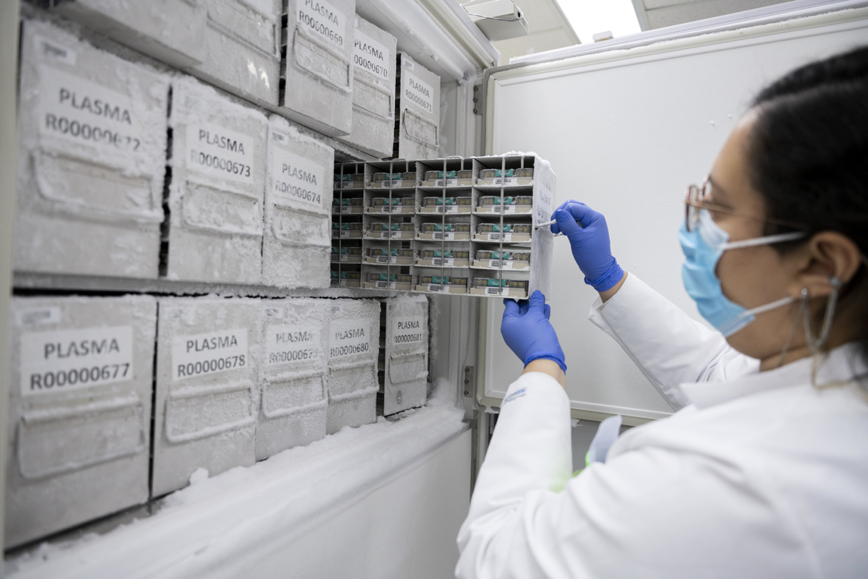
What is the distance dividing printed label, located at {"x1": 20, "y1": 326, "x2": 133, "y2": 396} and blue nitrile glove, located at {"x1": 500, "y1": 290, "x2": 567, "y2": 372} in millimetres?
687

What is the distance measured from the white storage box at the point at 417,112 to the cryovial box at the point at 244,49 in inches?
17.3

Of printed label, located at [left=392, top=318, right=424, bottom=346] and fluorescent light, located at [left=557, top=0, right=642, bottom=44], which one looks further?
fluorescent light, located at [left=557, top=0, right=642, bottom=44]

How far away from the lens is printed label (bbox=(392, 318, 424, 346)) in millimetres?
1283

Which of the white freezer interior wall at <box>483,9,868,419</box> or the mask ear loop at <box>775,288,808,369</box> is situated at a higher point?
the white freezer interior wall at <box>483,9,868,419</box>

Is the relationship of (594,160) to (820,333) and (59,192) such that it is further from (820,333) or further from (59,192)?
(59,192)

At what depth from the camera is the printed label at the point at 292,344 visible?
0.93 metres

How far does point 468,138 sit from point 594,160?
15.1 inches

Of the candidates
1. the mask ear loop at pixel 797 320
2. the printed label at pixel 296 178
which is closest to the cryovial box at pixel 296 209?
the printed label at pixel 296 178

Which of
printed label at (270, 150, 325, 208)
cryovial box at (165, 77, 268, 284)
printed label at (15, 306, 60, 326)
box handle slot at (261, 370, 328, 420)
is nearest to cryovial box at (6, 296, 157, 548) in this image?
printed label at (15, 306, 60, 326)

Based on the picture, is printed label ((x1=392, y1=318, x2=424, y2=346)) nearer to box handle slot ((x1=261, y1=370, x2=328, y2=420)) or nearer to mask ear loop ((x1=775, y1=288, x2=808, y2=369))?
box handle slot ((x1=261, y1=370, x2=328, y2=420))

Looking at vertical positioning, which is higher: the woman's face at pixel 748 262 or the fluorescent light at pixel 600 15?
the fluorescent light at pixel 600 15

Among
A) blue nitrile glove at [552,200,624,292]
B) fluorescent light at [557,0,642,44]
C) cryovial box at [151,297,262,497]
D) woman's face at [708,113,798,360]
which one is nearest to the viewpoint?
woman's face at [708,113,798,360]

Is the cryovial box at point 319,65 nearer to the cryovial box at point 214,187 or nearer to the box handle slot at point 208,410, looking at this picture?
the cryovial box at point 214,187

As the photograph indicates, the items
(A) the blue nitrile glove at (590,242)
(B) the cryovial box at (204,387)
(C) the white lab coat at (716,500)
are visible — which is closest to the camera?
(C) the white lab coat at (716,500)
